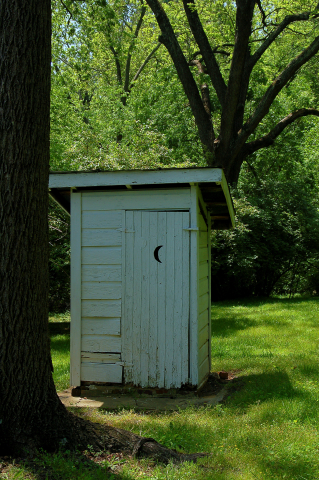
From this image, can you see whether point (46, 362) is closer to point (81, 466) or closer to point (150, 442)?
point (81, 466)

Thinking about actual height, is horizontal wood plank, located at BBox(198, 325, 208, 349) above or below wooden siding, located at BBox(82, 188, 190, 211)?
below

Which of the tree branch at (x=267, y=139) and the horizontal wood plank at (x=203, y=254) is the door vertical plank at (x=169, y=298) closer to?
the horizontal wood plank at (x=203, y=254)

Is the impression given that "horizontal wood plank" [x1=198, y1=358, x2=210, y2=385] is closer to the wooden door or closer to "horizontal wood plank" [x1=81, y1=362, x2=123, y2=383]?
the wooden door

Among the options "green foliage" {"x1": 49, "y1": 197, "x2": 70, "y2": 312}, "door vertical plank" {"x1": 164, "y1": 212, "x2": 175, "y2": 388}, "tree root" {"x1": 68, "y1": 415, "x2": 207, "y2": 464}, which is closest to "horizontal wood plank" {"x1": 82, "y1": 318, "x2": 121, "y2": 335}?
"door vertical plank" {"x1": 164, "y1": 212, "x2": 175, "y2": 388}

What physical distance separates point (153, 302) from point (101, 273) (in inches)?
29.7

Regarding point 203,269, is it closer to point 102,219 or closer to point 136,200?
point 136,200

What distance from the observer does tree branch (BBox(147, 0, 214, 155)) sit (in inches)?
526

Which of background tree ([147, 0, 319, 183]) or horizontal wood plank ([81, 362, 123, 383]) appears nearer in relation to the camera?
horizontal wood plank ([81, 362, 123, 383])

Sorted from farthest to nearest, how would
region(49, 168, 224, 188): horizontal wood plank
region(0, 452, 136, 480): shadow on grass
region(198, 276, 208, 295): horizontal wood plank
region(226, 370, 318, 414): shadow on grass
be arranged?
region(198, 276, 208, 295): horizontal wood plank, region(49, 168, 224, 188): horizontal wood plank, region(226, 370, 318, 414): shadow on grass, region(0, 452, 136, 480): shadow on grass

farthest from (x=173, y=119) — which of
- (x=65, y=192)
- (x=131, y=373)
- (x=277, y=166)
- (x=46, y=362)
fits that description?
(x=46, y=362)

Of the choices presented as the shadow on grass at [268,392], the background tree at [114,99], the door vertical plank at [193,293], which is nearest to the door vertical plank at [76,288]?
the door vertical plank at [193,293]

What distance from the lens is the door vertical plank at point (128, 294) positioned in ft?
18.2

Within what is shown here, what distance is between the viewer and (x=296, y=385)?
5.28 meters

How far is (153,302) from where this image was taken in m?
5.55
